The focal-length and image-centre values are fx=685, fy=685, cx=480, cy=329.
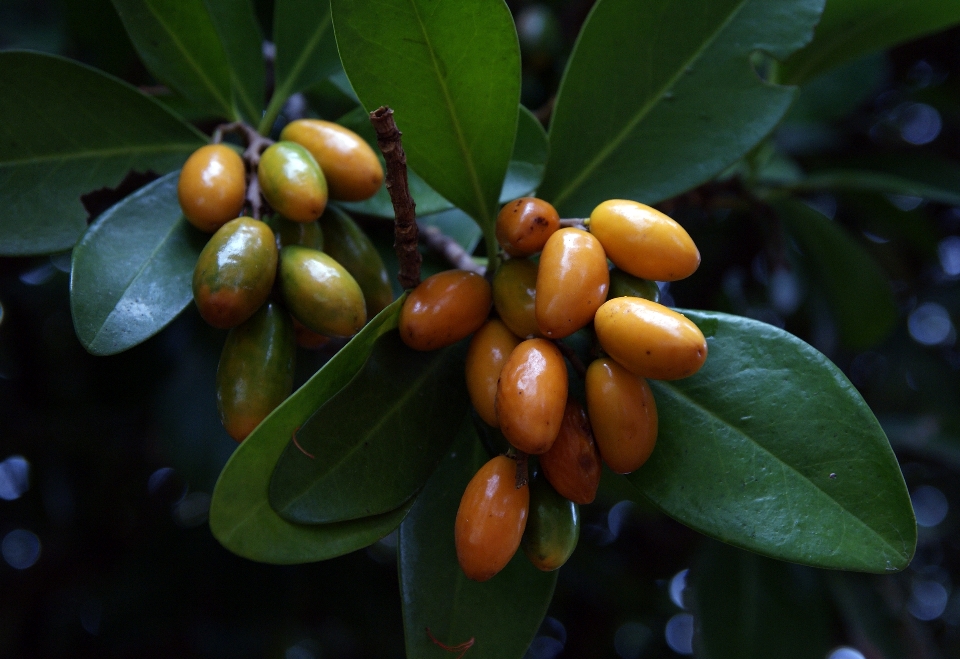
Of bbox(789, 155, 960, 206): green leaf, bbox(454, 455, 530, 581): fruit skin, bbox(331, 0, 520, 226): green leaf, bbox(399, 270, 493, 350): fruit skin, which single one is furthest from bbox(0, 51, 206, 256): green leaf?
bbox(789, 155, 960, 206): green leaf

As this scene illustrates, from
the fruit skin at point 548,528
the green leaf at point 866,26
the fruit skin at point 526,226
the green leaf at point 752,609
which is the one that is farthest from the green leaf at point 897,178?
the fruit skin at point 548,528

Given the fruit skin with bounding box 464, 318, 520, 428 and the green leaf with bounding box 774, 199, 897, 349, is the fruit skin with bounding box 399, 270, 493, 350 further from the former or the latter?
the green leaf with bounding box 774, 199, 897, 349

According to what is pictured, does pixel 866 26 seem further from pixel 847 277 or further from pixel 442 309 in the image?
pixel 442 309

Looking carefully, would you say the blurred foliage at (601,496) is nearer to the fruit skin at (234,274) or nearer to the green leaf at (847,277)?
the green leaf at (847,277)

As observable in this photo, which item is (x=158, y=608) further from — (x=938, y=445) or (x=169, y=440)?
(x=938, y=445)

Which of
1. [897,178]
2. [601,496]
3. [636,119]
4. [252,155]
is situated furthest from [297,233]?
[897,178]

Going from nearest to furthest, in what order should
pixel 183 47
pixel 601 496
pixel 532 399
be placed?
pixel 532 399 < pixel 183 47 < pixel 601 496

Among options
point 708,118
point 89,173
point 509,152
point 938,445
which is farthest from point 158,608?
point 938,445
